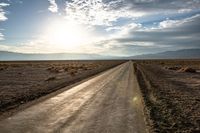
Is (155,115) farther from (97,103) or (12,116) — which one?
(12,116)

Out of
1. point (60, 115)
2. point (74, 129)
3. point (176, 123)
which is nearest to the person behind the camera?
point (74, 129)

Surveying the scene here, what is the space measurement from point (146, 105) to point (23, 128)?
651 cm

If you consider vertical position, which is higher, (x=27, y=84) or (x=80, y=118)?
(x=80, y=118)

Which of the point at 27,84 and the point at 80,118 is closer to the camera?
the point at 80,118

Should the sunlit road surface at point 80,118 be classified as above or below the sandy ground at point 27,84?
above

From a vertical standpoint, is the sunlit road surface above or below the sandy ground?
above

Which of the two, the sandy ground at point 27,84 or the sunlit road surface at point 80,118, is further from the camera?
the sandy ground at point 27,84

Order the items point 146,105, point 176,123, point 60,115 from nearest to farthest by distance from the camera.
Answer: point 176,123 → point 60,115 → point 146,105

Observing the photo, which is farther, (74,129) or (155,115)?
(155,115)

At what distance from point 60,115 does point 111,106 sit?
→ 2.92 meters

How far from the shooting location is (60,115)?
32.4 ft

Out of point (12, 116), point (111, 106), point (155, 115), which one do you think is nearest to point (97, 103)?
point (111, 106)

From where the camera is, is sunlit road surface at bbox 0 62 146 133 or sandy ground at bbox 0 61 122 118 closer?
sunlit road surface at bbox 0 62 146 133

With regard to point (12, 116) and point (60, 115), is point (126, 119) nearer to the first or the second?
point (60, 115)
